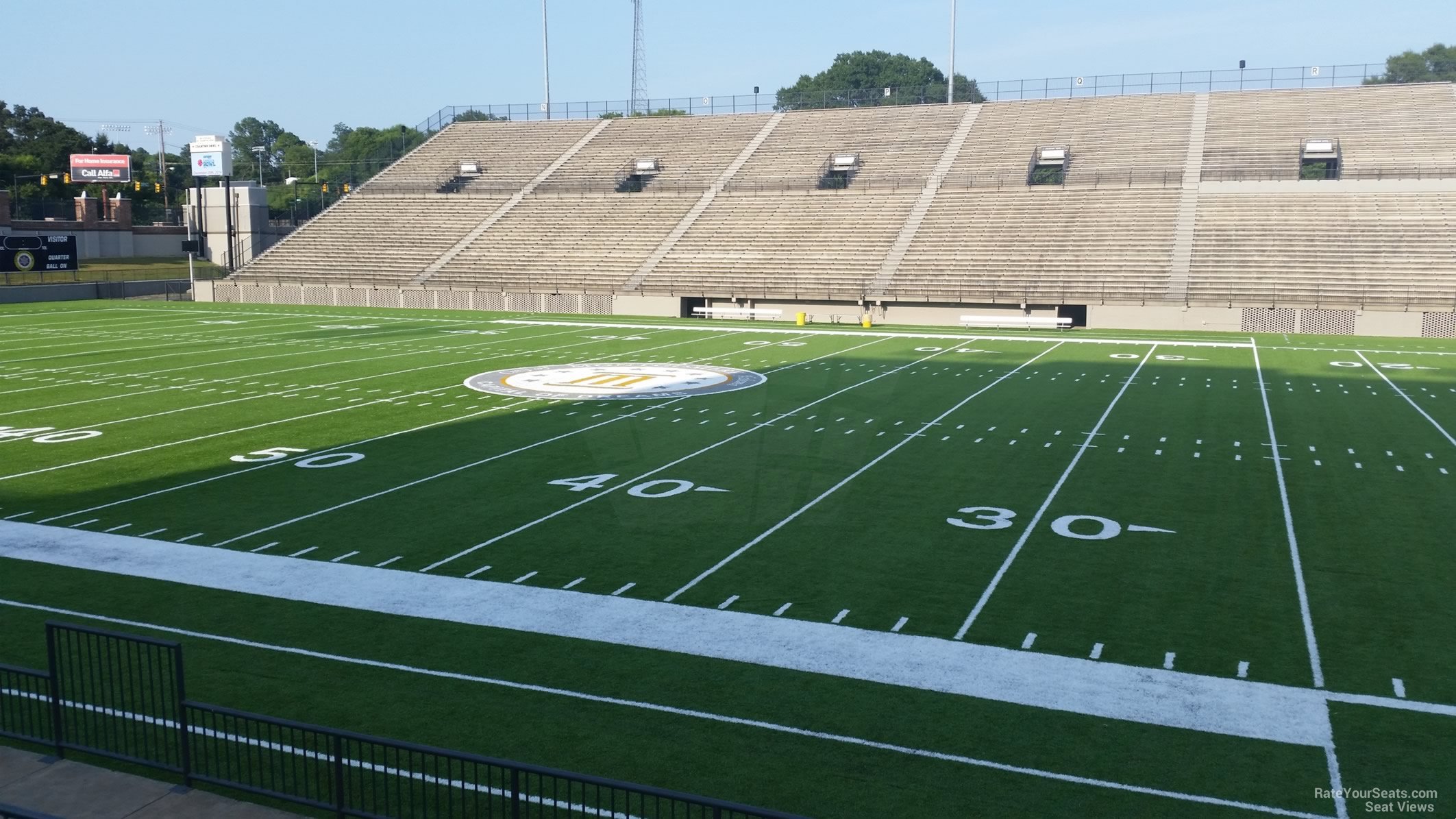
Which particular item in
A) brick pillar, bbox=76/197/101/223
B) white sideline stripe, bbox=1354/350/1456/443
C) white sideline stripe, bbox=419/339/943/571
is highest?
brick pillar, bbox=76/197/101/223

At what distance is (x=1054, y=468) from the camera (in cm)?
1641

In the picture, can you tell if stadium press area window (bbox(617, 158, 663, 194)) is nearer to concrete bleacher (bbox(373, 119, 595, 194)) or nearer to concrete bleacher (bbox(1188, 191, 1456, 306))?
concrete bleacher (bbox(373, 119, 595, 194))

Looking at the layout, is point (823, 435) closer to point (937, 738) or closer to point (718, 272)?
point (937, 738)

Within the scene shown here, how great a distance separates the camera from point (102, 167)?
82.3m

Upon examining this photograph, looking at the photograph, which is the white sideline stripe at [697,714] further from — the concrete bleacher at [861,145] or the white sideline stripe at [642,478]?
the concrete bleacher at [861,145]

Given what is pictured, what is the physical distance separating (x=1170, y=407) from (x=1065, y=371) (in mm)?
5777

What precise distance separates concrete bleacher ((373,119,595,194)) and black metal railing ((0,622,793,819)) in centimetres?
5773

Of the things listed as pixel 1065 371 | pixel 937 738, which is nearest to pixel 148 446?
pixel 937 738

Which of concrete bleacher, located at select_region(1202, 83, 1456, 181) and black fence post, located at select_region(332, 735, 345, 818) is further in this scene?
concrete bleacher, located at select_region(1202, 83, 1456, 181)

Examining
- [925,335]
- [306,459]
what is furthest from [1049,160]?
[306,459]

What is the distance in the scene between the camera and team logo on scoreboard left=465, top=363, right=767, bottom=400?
2330 cm

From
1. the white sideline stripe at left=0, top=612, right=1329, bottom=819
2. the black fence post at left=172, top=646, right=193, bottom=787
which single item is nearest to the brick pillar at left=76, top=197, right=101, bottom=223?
the white sideline stripe at left=0, top=612, right=1329, bottom=819

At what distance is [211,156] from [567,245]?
2115 centimetres

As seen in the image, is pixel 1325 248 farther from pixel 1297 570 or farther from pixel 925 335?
pixel 1297 570
